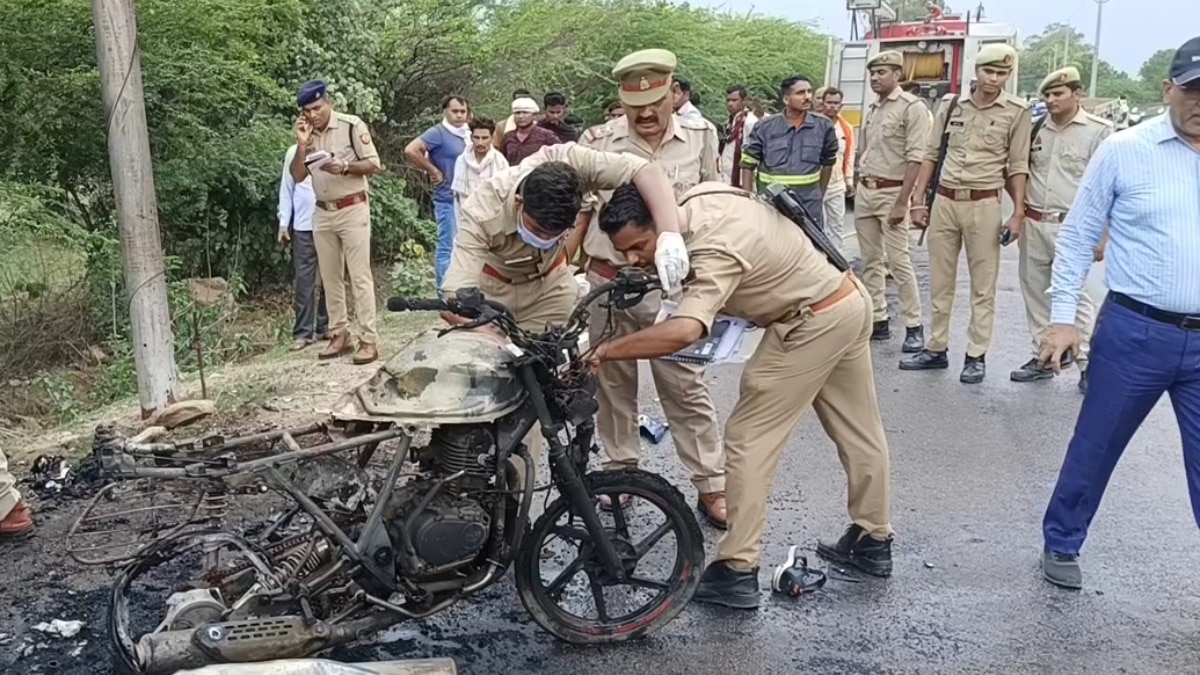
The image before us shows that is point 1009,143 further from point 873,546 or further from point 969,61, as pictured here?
point 969,61

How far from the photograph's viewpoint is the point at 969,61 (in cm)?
1499

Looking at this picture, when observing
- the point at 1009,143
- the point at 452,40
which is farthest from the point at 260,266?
the point at 1009,143

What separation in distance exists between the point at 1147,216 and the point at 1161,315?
1.14ft

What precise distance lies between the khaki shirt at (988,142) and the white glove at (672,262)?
4.05m

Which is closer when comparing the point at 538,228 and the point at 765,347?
the point at 538,228

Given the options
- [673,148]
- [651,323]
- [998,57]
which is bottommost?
[651,323]

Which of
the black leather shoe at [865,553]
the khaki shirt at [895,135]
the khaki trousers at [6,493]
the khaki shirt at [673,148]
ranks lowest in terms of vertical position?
the black leather shoe at [865,553]

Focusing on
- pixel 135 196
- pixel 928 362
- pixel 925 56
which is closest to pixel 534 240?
pixel 135 196

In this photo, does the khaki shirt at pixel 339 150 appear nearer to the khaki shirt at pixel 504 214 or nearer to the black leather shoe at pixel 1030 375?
the khaki shirt at pixel 504 214

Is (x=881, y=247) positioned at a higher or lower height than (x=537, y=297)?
lower

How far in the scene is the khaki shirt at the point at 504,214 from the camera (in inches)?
151

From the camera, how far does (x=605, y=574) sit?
364 centimetres

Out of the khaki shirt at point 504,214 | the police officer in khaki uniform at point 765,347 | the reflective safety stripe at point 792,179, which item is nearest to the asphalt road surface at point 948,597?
the police officer in khaki uniform at point 765,347

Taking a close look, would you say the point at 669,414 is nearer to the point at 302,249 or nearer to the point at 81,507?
the point at 81,507
